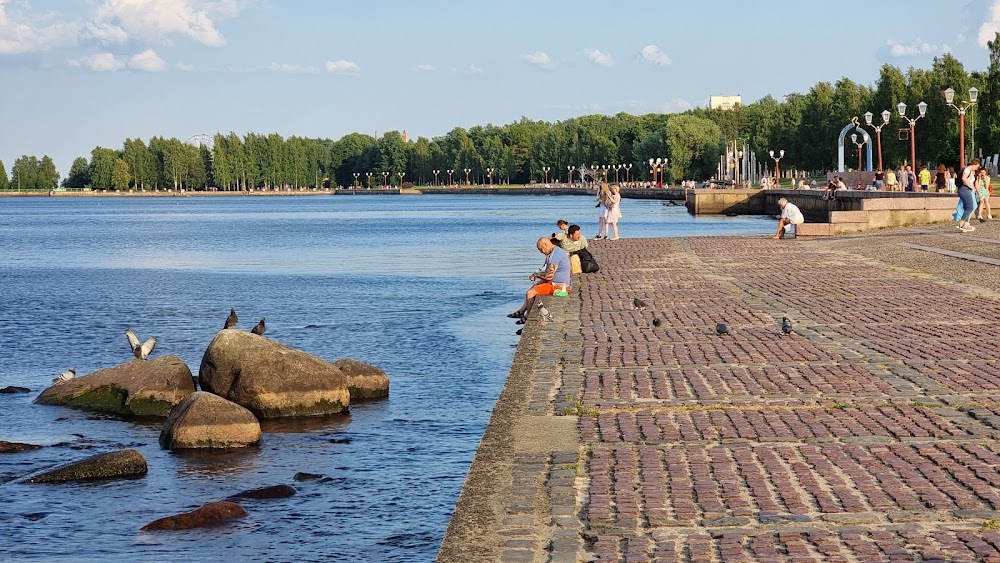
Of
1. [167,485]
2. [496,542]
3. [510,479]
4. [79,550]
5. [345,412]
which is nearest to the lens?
[496,542]

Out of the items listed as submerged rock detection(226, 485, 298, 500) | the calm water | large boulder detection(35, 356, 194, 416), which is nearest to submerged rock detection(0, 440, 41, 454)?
the calm water

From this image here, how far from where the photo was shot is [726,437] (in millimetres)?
8727

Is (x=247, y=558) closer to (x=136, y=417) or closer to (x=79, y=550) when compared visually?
(x=79, y=550)

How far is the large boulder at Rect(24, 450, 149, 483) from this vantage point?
462 inches

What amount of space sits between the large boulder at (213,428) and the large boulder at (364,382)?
2.73 m

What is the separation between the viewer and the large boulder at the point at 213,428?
12.8 metres

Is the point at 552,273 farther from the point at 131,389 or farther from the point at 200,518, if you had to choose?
the point at 200,518

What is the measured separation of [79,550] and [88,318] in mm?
18925

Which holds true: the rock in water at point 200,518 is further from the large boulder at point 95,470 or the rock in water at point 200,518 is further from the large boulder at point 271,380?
the large boulder at point 271,380

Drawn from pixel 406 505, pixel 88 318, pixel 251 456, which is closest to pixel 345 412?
pixel 251 456

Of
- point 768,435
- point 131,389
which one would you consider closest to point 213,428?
point 131,389

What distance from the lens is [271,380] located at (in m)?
14.5

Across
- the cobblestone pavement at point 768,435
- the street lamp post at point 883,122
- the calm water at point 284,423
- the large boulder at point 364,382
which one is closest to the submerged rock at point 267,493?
the calm water at point 284,423

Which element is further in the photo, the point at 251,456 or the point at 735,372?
the point at 251,456
